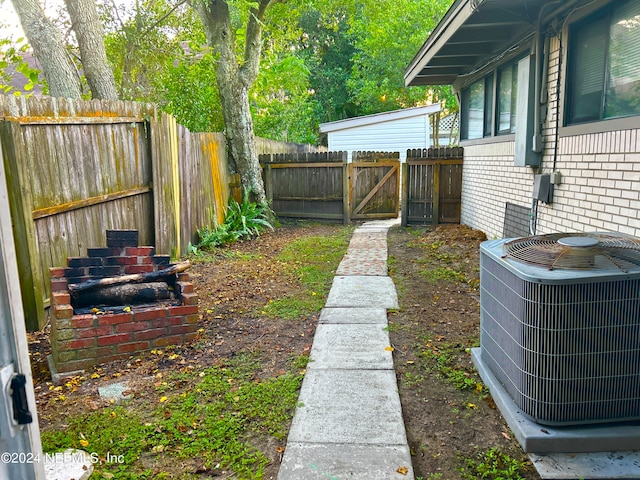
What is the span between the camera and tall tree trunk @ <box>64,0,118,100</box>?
709 centimetres

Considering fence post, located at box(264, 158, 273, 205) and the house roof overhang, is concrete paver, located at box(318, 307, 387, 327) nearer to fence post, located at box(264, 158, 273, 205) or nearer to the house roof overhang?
the house roof overhang

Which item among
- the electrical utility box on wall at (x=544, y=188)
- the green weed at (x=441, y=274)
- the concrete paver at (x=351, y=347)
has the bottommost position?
the concrete paver at (x=351, y=347)

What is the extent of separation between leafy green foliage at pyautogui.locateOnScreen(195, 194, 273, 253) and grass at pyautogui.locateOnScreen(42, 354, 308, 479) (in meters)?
4.49

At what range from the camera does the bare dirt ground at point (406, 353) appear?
8.51ft

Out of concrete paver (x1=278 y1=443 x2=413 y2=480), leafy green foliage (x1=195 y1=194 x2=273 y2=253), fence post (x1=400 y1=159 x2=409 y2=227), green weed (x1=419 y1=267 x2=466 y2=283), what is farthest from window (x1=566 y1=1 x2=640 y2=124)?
leafy green foliage (x1=195 y1=194 x2=273 y2=253)

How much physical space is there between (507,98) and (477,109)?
1901 millimetres

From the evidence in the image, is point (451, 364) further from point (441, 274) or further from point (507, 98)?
point (507, 98)

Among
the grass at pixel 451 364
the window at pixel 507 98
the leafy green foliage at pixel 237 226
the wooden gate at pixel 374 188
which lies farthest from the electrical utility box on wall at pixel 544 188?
the wooden gate at pixel 374 188

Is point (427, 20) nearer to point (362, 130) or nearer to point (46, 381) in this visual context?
point (362, 130)

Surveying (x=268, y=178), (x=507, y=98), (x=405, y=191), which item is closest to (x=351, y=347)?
(x=507, y=98)

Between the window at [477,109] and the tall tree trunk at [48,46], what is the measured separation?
274 inches

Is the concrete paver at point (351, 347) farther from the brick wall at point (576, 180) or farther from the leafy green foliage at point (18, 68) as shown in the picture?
the leafy green foliage at point (18, 68)

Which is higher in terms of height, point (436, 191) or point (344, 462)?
point (436, 191)

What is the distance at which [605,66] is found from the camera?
445cm
